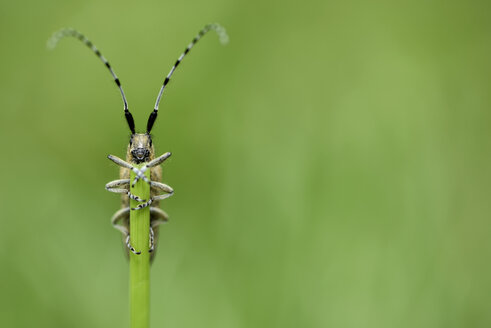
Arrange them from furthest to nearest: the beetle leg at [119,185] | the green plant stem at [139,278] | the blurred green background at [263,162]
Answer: the blurred green background at [263,162] → the beetle leg at [119,185] → the green plant stem at [139,278]

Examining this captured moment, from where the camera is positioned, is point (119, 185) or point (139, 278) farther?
point (119, 185)

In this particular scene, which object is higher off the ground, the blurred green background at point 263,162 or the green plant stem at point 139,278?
the blurred green background at point 263,162

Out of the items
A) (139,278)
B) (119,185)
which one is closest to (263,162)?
(119,185)


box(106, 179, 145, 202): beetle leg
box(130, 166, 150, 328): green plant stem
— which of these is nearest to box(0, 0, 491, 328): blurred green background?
box(106, 179, 145, 202): beetle leg

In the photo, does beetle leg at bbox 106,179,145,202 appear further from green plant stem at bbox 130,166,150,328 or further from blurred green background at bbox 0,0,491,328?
blurred green background at bbox 0,0,491,328

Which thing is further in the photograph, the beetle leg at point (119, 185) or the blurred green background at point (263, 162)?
the blurred green background at point (263, 162)

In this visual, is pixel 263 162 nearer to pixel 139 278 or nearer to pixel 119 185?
pixel 119 185

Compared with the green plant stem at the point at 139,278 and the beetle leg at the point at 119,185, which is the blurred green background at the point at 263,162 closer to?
the beetle leg at the point at 119,185

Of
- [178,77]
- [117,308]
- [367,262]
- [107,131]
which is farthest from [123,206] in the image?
[178,77]

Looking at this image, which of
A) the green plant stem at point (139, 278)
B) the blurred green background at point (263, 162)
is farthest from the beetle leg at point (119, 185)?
the blurred green background at point (263, 162)
